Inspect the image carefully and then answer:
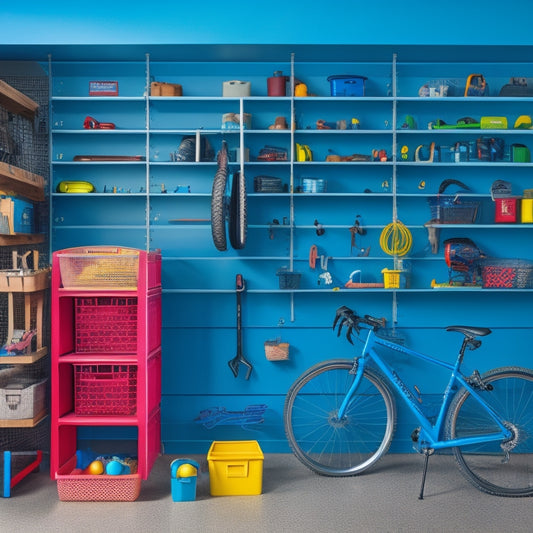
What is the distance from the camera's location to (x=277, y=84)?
4.88 meters

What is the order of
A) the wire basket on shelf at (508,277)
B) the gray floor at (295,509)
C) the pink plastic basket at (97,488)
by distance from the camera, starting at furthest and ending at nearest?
the wire basket on shelf at (508,277), the pink plastic basket at (97,488), the gray floor at (295,509)

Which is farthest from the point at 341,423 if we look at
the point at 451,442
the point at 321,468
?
the point at 451,442

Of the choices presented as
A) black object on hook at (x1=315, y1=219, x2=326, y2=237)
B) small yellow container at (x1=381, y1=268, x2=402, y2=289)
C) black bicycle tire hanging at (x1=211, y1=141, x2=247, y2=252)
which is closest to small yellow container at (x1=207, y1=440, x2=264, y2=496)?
black bicycle tire hanging at (x1=211, y1=141, x2=247, y2=252)

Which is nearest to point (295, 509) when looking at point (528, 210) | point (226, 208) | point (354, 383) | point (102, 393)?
point (354, 383)

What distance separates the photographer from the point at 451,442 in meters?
4.18

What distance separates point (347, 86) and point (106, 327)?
236 centimetres

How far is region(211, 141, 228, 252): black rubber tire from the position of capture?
14.6ft

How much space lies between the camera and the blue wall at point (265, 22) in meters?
4.64

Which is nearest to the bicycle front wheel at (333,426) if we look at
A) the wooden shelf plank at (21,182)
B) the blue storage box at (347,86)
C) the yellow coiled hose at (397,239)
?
the yellow coiled hose at (397,239)

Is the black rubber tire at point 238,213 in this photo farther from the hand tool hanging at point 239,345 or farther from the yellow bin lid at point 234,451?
the yellow bin lid at point 234,451

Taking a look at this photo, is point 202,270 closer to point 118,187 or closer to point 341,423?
point 118,187

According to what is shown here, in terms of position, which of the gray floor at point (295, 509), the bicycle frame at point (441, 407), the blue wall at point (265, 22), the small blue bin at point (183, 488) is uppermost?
the blue wall at point (265, 22)

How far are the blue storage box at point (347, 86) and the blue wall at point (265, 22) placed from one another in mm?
288

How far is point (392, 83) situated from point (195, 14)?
4.91 feet
